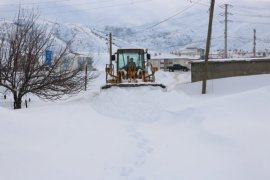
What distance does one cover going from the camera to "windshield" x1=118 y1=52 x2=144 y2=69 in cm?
1967

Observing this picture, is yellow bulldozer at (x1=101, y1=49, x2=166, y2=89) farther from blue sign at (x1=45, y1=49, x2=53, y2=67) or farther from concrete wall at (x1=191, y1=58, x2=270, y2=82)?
concrete wall at (x1=191, y1=58, x2=270, y2=82)

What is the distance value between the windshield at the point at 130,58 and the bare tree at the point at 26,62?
8.49 feet

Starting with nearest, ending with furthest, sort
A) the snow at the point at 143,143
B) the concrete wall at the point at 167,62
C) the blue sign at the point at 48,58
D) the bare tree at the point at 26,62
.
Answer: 1. the snow at the point at 143,143
2. the bare tree at the point at 26,62
3. the blue sign at the point at 48,58
4. the concrete wall at the point at 167,62

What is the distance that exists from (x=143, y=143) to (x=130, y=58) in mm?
10677

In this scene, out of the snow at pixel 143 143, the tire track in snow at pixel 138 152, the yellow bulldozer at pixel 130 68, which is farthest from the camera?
the yellow bulldozer at pixel 130 68


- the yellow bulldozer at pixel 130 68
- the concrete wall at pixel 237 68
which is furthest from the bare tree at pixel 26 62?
the concrete wall at pixel 237 68

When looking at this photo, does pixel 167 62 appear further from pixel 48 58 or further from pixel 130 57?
pixel 48 58

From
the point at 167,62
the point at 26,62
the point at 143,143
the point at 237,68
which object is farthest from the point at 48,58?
the point at 167,62

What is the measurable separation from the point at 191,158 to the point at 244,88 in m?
19.8

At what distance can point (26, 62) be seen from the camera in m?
17.6

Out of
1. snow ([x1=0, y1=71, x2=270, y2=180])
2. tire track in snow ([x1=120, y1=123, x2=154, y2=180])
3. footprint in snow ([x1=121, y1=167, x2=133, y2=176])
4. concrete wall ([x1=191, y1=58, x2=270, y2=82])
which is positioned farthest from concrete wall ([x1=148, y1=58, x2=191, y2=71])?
footprint in snow ([x1=121, y1=167, x2=133, y2=176])

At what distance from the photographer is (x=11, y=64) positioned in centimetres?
1792

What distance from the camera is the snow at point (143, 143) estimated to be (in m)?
6.61

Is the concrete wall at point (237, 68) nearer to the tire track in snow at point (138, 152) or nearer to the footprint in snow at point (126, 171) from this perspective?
the tire track in snow at point (138, 152)
